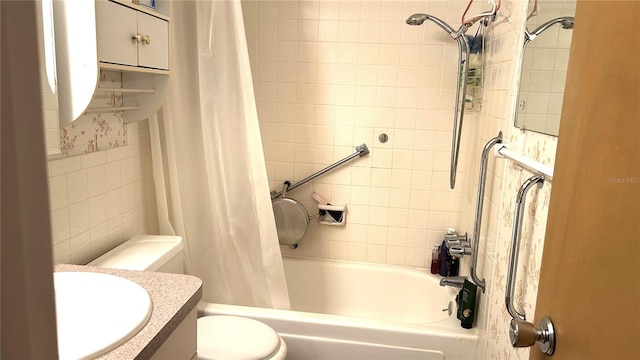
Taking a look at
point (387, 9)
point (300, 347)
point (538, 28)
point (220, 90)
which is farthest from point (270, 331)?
point (387, 9)

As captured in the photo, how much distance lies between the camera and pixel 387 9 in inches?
95.5

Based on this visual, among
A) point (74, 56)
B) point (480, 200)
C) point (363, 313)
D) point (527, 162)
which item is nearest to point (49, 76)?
point (74, 56)

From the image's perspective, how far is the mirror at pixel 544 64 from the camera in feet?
3.88

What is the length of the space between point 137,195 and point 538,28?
5.29 feet

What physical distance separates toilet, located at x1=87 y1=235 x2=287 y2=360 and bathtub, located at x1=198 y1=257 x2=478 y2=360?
7.6 inches

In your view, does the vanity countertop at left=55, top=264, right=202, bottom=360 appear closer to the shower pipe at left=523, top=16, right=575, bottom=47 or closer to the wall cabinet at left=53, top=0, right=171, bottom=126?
the wall cabinet at left=53, top=0, right=171, bottom=126

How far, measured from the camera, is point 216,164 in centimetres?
200

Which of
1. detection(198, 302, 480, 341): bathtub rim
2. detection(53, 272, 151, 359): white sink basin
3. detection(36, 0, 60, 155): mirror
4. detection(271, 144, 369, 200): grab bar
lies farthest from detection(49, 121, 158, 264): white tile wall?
detection(271, 144, 369, 200): grab bar

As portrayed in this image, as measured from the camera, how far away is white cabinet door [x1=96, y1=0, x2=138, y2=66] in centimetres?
140

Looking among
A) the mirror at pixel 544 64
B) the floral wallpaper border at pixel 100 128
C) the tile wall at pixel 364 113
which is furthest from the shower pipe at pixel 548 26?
the floral wallpaper border at pixel 100 128

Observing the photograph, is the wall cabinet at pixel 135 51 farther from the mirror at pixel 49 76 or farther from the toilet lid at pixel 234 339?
the toilet lid at pixel 234 339

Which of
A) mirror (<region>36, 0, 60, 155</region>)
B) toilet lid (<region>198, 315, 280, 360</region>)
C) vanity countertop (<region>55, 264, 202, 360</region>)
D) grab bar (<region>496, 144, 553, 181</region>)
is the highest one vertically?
mirror (<region>36, 0, 60, 155</region>)

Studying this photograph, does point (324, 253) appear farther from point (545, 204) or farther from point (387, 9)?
point (545, 204)

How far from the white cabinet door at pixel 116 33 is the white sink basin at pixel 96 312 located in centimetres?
65
